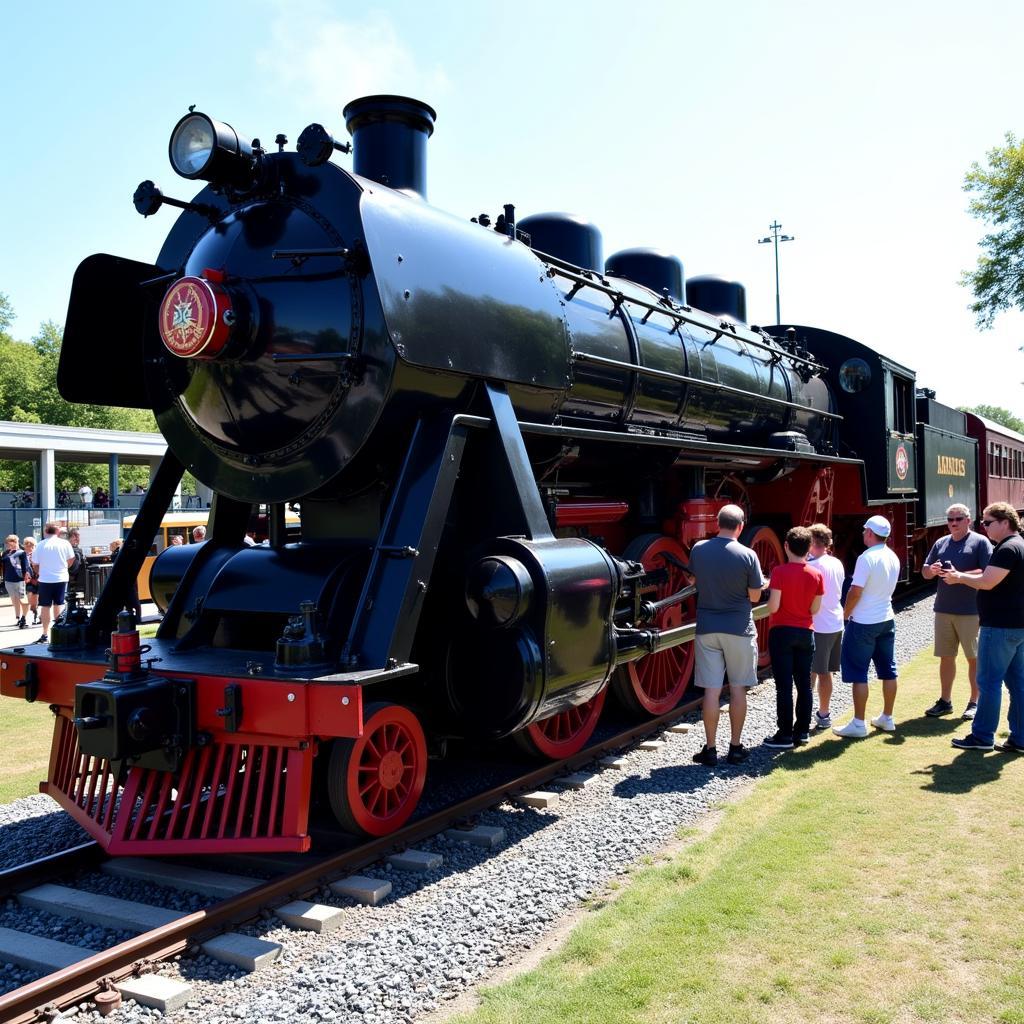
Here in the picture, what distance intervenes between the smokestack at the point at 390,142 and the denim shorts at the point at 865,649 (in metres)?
4.22

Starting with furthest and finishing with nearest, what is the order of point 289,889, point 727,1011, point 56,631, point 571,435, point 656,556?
point 656,556, point 571,435, point 56,631, point 289,889, point 727,1011

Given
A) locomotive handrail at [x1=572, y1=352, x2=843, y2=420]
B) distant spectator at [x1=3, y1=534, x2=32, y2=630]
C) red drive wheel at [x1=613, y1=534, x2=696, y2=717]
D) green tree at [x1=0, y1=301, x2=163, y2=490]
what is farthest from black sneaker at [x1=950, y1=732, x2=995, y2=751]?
green tree at [x1=0, y1=301, x2=163, y2=490]

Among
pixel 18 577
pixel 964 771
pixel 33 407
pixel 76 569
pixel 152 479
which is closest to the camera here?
pixel 152 479

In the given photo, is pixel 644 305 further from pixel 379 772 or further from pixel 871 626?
pixel 379 772

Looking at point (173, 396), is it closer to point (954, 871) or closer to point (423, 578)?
point (423, 578)

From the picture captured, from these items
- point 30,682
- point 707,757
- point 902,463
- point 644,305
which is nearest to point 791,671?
point 707,757

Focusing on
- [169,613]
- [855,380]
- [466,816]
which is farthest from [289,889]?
[855,380]

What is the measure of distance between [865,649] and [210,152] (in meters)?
5.26

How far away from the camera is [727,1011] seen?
2.97 meters

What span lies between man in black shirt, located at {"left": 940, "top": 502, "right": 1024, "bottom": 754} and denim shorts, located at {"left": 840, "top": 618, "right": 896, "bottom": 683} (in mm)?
675

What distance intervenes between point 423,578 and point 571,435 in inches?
56.8

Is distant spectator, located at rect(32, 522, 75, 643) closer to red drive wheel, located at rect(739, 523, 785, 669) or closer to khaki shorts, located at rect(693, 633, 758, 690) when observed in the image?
red drive wheel, located at rect(739, 523, 785, 669)

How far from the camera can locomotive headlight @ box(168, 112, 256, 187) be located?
14.9ft

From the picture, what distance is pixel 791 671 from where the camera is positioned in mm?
6348
